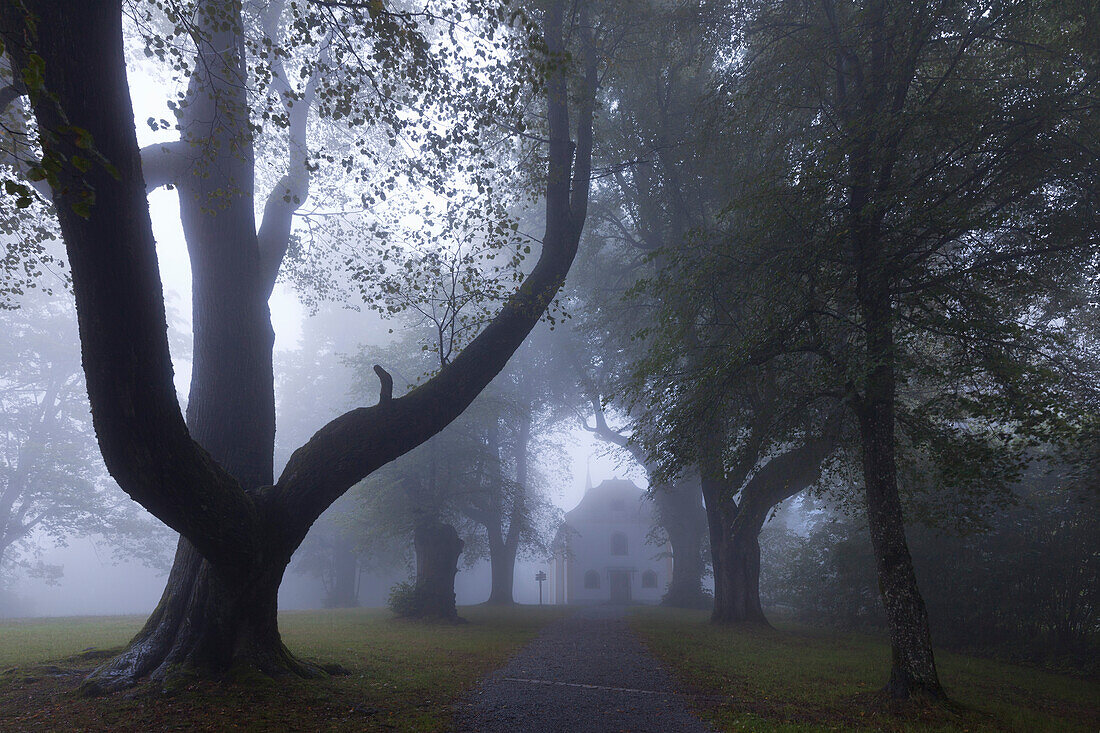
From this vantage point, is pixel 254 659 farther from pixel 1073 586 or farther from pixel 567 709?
pixel 1073 586

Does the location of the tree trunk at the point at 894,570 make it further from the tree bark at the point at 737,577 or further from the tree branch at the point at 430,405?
the tree bark at the point at 737,577

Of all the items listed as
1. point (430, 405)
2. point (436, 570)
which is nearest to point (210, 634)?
point (430, 405)

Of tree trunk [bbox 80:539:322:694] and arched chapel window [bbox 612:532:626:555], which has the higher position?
tree trunk [bbox 80:539:322:694]

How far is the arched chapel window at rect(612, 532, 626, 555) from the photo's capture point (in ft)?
143

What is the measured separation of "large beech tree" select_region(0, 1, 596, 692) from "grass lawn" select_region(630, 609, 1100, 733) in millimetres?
5099

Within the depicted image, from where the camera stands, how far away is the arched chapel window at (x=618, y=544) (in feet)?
143

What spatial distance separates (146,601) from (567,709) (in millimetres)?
61460

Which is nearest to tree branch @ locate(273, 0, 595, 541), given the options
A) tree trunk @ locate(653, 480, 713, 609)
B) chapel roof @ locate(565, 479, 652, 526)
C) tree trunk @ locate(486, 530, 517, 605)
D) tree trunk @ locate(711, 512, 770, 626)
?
tree trunk @ locate(711, 512, 770, 626)

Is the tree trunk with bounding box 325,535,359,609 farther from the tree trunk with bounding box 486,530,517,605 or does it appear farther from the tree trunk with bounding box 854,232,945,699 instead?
the tree trunk with bounding box 854,232,945,699

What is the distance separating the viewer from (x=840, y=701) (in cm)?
711

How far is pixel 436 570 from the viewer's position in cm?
1930

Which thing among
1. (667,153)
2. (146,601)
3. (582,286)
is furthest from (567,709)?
(146,601)

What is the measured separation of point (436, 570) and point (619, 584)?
27.2 meters

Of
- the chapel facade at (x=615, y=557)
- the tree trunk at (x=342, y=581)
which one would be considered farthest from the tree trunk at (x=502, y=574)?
the chapel facade at (x=615, y=557)
